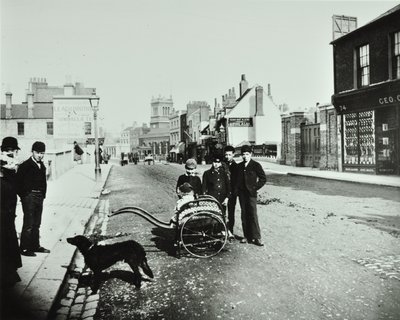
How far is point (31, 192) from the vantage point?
5820mm

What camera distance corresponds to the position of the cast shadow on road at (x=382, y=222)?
741 centimetres

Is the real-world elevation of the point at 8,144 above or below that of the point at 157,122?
below

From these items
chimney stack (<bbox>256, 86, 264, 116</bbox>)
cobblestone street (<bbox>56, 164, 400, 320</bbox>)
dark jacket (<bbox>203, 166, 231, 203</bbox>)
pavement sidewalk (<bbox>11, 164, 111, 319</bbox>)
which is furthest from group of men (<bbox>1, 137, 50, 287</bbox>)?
chimney stack (<bbox>256, 86, 264, 116</bbox>)

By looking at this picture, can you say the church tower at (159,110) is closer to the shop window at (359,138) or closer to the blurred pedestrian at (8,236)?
the shop window at (359,138)

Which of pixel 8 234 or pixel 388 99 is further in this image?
pixel 388 99

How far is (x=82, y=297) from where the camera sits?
4656 millimetres

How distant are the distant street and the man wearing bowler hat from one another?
1.46 meters

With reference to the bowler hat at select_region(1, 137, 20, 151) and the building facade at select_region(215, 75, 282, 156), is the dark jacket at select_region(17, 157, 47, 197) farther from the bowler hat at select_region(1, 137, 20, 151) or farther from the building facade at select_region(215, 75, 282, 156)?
the building facade at select_region(215, 75, 282, 156)

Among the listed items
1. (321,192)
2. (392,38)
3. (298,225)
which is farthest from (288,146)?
(298,225)

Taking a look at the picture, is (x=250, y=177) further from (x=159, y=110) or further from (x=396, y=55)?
(x=159, y=110)

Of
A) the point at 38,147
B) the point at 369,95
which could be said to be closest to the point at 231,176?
the point at 38,147

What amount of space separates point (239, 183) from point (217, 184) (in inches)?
14.9

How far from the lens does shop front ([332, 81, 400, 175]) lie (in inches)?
704

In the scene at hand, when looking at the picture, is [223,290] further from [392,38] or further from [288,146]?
[288,146]
